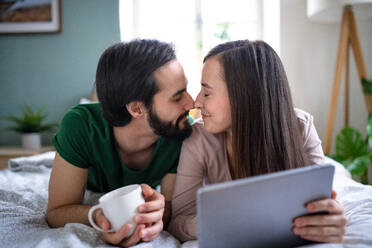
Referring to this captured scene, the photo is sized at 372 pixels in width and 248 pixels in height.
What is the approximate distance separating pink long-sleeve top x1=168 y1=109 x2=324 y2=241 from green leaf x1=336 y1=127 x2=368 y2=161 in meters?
1.40

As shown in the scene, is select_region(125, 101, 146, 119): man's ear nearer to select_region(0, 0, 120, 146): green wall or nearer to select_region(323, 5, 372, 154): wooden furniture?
select_region(323, 5, 372, 154): wooden furniture

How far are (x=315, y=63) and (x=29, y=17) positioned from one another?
8.94ft

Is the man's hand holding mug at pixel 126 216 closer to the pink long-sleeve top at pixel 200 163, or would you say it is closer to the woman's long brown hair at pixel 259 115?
the pink long-sleeve top at pixel 200 163

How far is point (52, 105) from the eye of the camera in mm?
3051

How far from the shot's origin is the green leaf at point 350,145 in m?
2.17

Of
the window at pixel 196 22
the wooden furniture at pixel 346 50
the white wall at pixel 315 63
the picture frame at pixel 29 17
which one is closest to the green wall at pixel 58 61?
the picture frame at pixel 29 17

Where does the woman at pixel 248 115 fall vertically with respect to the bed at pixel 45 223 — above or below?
above

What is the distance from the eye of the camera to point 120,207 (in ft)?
2.03

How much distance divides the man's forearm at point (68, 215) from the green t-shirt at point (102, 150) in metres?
0.14

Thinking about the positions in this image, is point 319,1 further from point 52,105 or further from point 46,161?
point 52,105

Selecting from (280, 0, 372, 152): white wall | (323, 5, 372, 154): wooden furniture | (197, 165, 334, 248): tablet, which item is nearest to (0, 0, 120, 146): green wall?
(280, 0, 372, 152): white wall

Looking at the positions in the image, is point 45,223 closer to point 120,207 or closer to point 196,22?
point 120,207

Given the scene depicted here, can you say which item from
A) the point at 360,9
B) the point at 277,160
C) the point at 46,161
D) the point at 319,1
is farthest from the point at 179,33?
the point at 277,160

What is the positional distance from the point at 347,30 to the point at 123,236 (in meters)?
2.24
